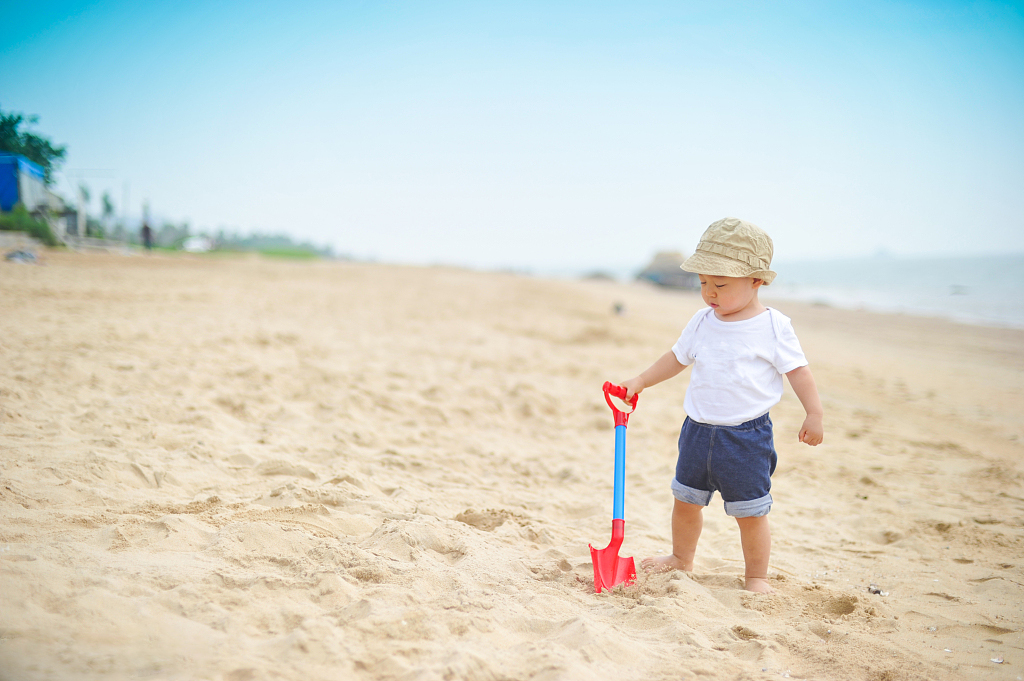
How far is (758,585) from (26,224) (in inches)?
462

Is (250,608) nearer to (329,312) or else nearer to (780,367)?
(780,367)

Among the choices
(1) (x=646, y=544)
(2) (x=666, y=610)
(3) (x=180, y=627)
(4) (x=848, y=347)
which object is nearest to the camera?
(3) (x=180, y=627)

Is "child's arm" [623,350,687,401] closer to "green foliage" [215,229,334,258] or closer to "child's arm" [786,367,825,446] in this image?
"child's arm" [786,367,825,446]

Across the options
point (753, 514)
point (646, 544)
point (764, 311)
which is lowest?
point (646, 544)

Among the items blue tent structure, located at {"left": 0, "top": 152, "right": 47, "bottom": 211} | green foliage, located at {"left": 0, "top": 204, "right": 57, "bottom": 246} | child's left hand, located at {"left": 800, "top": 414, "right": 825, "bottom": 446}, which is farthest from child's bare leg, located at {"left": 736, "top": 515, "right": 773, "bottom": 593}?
green foliage, located at {"left": 0, "top": 204, "right": 57, "bottom": 246}

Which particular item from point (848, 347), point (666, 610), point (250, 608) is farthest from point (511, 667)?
point (848, 347)

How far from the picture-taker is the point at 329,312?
8.62 meters

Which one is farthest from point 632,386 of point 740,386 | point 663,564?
point 663,564

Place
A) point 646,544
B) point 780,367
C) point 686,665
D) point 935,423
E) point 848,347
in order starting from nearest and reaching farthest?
point 686,665 → point 780,367 → point 646,544 → point 935,423 → point 848,347

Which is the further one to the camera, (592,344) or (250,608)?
(592,344)

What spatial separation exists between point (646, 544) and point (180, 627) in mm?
1921

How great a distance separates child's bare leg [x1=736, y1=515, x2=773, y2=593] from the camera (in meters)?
2.17

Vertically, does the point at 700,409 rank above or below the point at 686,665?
above

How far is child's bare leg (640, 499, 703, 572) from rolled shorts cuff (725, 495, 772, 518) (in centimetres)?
14
